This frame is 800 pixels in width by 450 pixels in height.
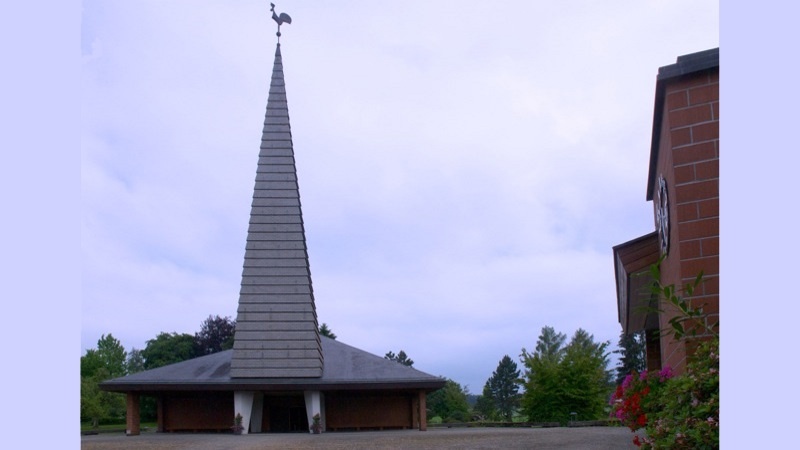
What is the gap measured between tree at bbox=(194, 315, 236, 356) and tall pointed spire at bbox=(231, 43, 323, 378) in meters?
21.9

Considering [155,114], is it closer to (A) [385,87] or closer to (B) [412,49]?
(A) [385,87]

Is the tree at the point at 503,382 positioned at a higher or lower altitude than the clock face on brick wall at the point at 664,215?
lower

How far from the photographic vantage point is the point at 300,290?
23.0m

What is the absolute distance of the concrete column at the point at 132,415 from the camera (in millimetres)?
22023

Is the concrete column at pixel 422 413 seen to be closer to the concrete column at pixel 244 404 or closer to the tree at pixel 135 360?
the concrete column at pixel 244 404

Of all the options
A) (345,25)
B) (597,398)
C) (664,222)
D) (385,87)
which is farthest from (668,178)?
(597,398)

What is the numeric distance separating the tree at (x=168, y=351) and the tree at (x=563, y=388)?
80.1ft

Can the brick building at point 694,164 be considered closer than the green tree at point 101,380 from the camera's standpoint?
Yes

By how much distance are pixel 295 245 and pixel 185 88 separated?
1270 cm

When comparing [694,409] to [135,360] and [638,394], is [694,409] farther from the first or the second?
[135,360]

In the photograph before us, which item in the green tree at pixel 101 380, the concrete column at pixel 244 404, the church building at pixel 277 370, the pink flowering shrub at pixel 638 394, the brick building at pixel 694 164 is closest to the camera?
the brick building at pixel 694 164

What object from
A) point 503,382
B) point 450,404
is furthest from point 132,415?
point 503,382

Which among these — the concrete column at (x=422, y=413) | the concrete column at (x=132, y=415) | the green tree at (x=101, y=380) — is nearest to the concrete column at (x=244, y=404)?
the concrete column at (x=132, y=415)

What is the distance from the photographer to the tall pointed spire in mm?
22484
